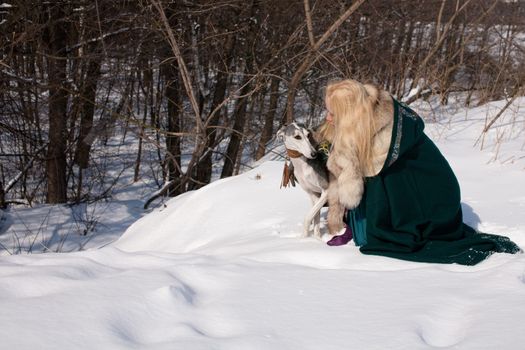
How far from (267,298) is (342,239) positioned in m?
1.33

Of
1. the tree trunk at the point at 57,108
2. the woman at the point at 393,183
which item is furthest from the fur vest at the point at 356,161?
the tree trunk at the point at 57,108

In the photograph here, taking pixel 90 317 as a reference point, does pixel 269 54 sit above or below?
above

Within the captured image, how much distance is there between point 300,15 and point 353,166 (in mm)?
10131

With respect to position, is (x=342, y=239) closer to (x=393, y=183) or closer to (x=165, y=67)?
(x=393, y=183)

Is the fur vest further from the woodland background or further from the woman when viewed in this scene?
the woodland background

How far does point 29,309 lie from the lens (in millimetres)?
2549

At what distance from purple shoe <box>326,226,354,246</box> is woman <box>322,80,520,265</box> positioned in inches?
4.0

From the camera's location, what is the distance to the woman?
3607 mm

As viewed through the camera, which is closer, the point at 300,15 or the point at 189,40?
the point at 189,40

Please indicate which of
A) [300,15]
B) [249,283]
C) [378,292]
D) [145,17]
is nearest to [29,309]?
[249,283]

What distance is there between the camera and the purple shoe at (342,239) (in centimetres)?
398

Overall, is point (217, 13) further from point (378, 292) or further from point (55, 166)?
point (378, 292)

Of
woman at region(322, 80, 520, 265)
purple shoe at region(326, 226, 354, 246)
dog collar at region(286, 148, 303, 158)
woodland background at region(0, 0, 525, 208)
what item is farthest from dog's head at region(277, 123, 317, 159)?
woodland background at region(0, 0, 525, 208)

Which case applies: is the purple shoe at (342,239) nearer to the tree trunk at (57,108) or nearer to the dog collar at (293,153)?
the dog collar at (293,153)
